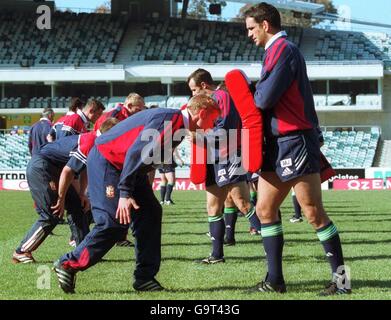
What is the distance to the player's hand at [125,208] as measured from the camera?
6656 mm

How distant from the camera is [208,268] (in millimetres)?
8875

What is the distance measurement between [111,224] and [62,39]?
49.3 m

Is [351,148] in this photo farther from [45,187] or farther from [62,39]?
[45,187]

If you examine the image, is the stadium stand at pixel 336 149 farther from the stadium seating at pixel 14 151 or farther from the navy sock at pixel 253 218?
the navy sock at pixel 253 218

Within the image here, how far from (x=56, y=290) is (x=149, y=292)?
830 millimetres

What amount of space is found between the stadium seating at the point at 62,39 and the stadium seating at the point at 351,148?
1446 centimetres

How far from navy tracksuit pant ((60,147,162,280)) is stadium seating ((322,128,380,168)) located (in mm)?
37531

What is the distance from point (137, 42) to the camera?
178ft

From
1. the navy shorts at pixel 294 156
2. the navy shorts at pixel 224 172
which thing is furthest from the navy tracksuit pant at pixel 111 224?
the navy shorts at pixel 224 172

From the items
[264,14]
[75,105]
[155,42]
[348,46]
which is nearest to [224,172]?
[264,14]

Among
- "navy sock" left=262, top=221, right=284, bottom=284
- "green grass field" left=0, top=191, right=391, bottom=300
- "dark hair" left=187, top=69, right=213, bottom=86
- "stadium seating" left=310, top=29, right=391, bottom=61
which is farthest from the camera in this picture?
"stadium seating" left=310, top=29, right=391, bottom=61

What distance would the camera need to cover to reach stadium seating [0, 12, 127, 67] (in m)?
52.9

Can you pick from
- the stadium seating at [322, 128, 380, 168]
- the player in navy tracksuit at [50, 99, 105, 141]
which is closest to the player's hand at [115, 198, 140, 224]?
the player in navy tracksuit at [50, 99, 105, 141]

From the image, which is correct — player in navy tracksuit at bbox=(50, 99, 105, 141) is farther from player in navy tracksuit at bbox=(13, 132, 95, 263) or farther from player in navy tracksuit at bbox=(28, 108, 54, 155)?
player in navy tracksuit at bbox=(28, 108, 54, 155)
